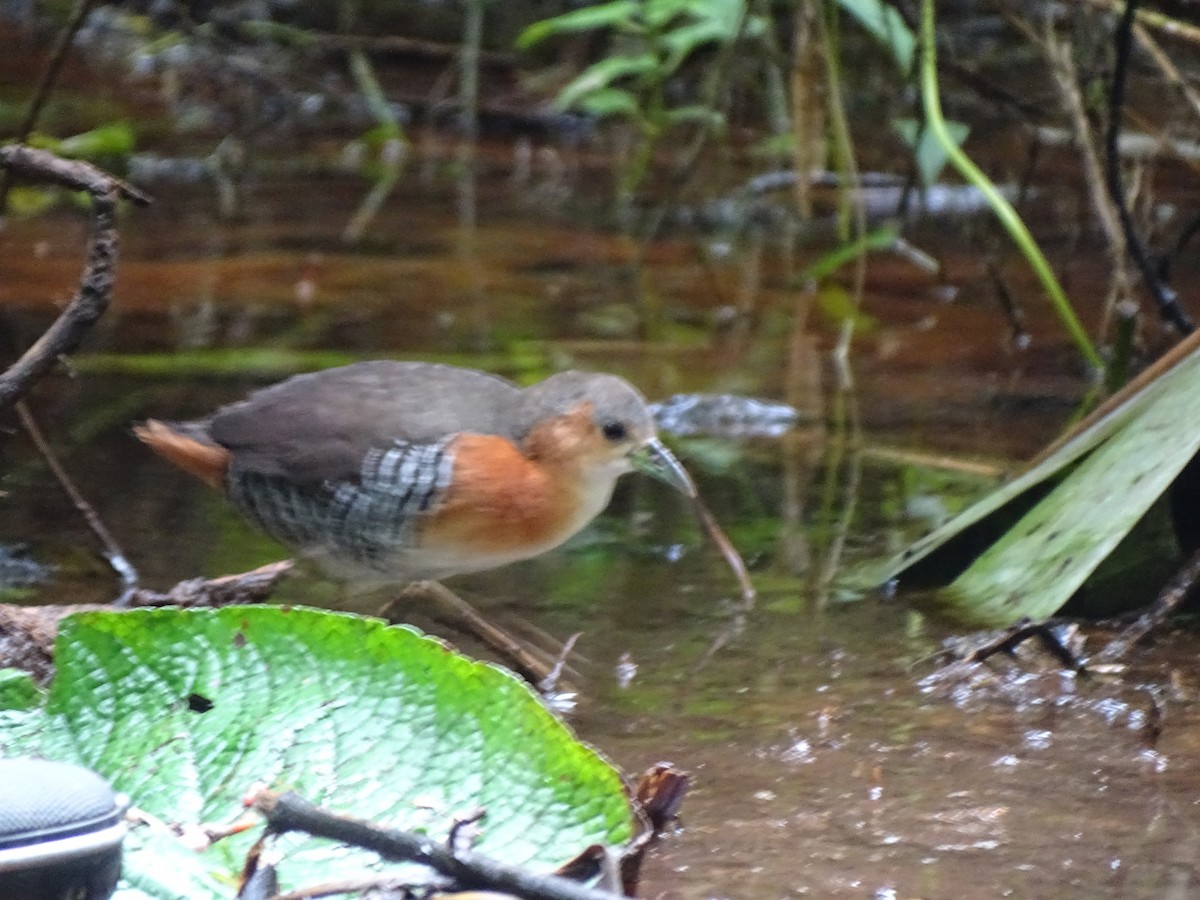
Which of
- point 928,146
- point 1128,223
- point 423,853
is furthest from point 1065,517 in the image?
point 928,146

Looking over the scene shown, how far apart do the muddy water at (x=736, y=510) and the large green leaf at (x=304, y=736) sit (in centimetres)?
23

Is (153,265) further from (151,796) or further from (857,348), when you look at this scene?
(151,796)

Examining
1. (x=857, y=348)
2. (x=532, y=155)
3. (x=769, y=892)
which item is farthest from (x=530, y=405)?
(x=532, y=155)

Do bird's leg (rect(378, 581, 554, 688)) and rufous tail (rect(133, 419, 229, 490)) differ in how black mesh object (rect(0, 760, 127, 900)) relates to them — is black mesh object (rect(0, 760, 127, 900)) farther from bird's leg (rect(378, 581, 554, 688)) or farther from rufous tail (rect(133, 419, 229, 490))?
rufous tail (rect(133, 419, 229, 490))

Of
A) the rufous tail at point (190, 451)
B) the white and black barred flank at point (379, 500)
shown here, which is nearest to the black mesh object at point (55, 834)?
the white and black barred flank at point (379, 500)

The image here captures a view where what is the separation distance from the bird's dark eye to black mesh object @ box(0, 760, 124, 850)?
181 cm

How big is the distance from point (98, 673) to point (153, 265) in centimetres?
438

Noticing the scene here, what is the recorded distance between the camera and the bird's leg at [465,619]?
2.84 m

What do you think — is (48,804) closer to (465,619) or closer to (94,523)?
(465,619)

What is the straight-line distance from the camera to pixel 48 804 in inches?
59.5

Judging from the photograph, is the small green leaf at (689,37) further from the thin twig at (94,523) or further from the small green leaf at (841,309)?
the thin twig at (94,523)

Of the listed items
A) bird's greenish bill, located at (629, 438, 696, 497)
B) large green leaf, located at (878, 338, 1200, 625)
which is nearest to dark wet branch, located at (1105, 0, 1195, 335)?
large green leaf, located at (878, 338, 1200, 625)

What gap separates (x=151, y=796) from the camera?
194 centimetres

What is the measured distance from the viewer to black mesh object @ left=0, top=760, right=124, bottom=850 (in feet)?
4.88
